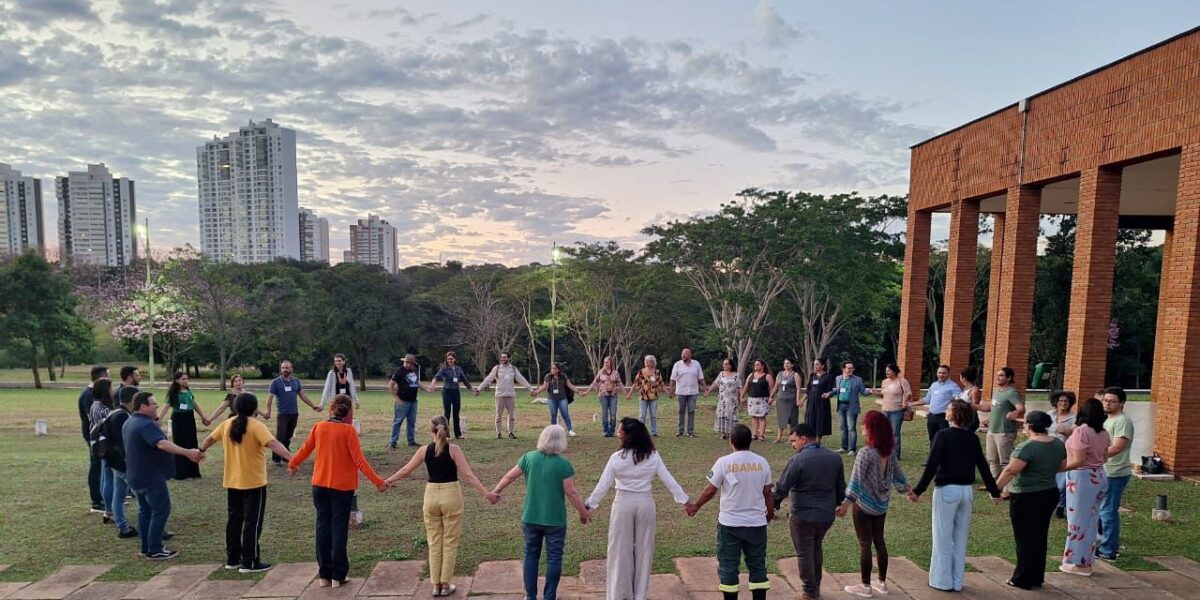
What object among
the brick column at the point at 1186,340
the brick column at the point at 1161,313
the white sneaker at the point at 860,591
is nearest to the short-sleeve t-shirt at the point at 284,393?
the white sneaker at the point at 860,591

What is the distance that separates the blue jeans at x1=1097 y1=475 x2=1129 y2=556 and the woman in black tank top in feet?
18.0

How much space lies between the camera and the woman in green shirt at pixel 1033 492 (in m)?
5.03

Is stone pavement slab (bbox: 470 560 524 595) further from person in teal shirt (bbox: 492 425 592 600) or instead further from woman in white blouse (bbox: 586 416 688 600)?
woman in white blouse (bbox: 586 416 688 600)

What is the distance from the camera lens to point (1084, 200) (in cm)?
1070

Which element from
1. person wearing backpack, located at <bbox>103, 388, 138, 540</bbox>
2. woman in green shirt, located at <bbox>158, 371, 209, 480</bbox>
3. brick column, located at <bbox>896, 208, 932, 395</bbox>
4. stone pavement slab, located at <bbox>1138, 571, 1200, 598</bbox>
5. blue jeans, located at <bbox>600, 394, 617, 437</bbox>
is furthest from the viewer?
brick column, located at <bbox>896, 208, 932, 395</bbox>

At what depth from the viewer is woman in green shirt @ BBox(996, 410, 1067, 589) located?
16.5 ft

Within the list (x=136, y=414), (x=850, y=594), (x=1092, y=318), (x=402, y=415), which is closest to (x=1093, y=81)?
(x=1092, y=318)

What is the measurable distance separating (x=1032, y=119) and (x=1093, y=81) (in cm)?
140

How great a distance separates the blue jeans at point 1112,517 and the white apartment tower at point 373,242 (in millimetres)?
77350

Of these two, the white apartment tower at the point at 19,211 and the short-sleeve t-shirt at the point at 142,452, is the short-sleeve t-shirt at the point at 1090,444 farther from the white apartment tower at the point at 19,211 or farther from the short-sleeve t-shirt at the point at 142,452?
the white apartment tower at the point at 19,211

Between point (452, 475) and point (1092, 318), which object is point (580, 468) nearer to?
point (452, 475)

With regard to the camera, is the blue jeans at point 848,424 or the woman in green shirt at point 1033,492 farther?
the blue jeans at point 848,424

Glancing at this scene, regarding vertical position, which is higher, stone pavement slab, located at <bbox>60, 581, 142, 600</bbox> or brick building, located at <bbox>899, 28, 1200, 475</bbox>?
brick building, located at <bbox>899, 28, 1200, 475</bbox>

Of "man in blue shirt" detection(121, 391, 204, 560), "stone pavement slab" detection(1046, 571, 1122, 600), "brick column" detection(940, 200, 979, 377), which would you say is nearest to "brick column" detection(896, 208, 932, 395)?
"brick column" detection(940, 200, 979, 377)
